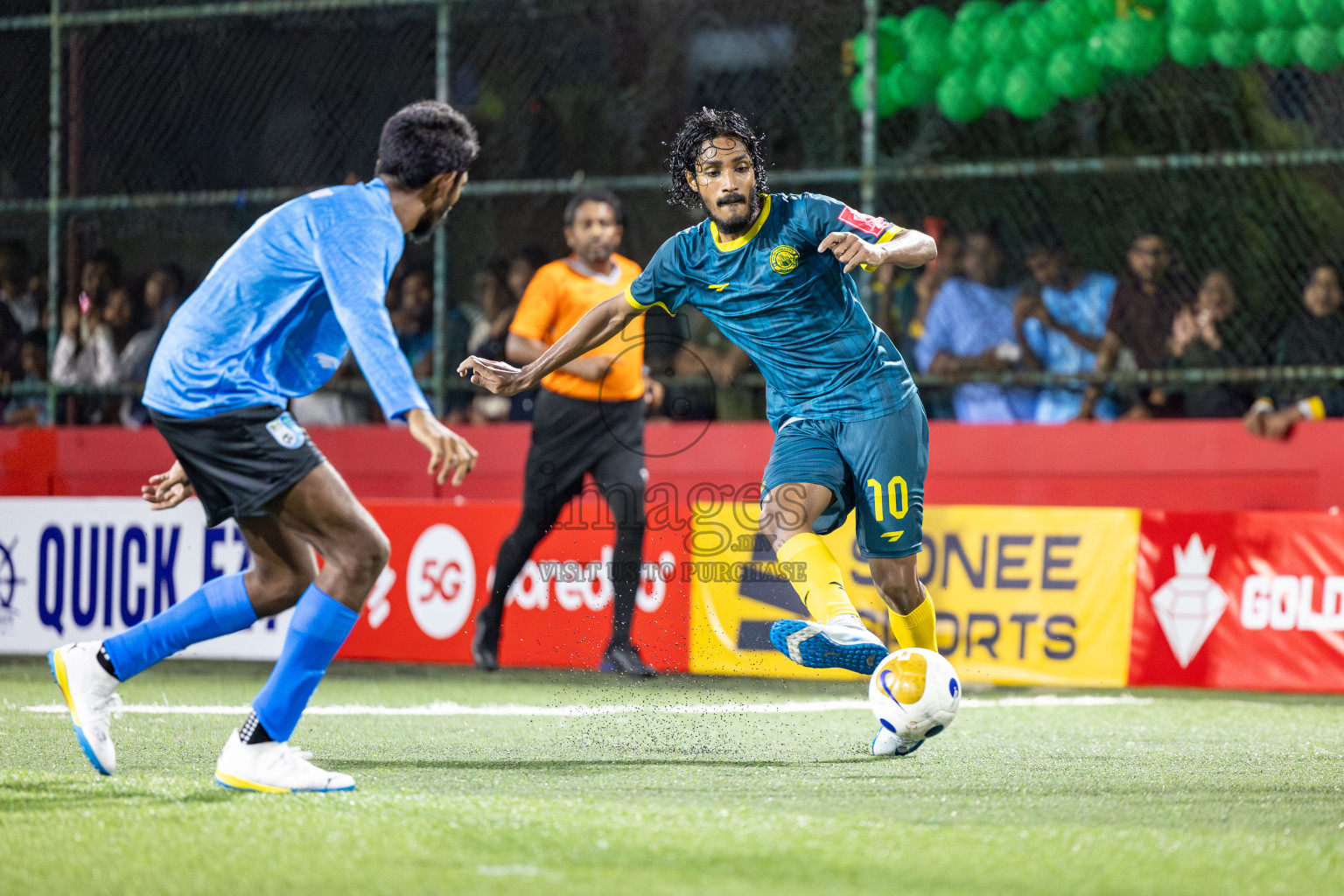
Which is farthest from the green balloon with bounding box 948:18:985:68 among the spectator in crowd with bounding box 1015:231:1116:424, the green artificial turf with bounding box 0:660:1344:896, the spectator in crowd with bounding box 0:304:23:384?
the spectator in crowd with bounding box 0:304:23:384

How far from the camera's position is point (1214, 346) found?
9.54 m

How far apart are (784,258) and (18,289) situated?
8.70m

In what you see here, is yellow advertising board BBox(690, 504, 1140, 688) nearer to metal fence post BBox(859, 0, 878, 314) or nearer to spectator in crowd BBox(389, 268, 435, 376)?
metal fence post BBox(859, 0, 878, 314)

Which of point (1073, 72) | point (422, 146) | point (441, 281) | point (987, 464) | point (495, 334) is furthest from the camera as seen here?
point (441, 281)

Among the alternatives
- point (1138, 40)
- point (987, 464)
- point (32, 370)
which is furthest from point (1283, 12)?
point (32, 370)

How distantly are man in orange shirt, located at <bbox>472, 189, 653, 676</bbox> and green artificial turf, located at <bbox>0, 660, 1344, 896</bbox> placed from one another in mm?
1376

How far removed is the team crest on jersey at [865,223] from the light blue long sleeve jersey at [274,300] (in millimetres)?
1536

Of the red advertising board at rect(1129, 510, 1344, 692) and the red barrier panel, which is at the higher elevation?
the red barrier panel

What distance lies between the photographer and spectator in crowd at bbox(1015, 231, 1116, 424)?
10016mm

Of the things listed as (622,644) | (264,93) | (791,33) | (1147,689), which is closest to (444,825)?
(622,644)

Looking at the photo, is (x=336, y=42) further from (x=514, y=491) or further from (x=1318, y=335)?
(x=1318, y=335)

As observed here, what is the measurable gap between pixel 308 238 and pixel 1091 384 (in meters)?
6.28

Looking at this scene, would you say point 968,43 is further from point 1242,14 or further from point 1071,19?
point 1242,14

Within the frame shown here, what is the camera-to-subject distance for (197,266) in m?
12.8
